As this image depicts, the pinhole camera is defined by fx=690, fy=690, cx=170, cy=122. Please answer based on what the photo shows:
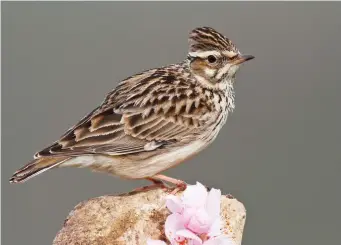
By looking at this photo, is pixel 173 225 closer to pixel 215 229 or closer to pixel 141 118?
pixel 215 229

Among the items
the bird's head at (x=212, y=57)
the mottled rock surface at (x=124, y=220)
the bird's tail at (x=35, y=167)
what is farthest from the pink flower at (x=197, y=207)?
the bird's head at (x=212, y=57)

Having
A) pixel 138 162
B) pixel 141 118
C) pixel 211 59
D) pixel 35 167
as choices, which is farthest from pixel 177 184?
pixel 211 59

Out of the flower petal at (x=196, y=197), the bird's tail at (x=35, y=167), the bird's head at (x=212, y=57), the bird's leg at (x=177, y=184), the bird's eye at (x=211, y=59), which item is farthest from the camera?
the bird's eye at (x=211, y=59)

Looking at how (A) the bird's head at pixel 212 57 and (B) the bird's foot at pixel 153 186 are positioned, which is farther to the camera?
(A) the bird's head at pixel 212 57

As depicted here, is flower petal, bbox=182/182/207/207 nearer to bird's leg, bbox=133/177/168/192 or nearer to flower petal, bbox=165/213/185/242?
flower petal, bbox=165/213/185/242

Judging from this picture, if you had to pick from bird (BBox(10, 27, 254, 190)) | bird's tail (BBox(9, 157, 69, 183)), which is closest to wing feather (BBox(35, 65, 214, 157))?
bird (BBox(10, 27, 254, 190))

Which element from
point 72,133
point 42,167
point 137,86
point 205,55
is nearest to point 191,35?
point 205,55

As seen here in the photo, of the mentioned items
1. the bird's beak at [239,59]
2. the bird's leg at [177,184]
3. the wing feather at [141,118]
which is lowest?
the bird's leg at [177,184]

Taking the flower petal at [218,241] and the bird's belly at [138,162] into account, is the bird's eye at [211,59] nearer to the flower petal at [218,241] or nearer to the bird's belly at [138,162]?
the bird's belly at [138,162]

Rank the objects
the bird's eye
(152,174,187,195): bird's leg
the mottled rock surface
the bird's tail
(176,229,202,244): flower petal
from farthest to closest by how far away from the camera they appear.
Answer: the bird's eye < (152,174,187,195): bird's leg < the bird's tail < the mottled rock surface < (176,229,202,244): flower petal
